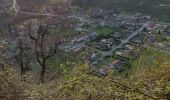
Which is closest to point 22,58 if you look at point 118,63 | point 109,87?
point 118,63

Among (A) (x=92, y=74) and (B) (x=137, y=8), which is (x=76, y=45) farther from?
(A) (x=92, y=74)

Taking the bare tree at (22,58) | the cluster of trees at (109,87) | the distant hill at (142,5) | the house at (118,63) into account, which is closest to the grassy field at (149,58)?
the cluster of trees at (109,87)

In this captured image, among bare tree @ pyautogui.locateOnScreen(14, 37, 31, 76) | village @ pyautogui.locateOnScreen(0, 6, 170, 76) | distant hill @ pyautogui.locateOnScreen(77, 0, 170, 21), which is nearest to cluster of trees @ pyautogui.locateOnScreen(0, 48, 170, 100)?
bare tree @ pyautogui.locateOnScreen(14, 37, 31, 76)

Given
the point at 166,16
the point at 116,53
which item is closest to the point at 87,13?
the point at 166,16

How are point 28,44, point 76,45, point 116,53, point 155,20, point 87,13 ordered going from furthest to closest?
1. point 87,13
2. point 155,20
3. point 76,45
4. point 116,53
5. point 28,44

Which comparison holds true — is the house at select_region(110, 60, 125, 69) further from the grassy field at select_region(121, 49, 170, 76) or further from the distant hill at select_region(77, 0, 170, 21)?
the grassy field at select_region(121, 49, 170, 76)

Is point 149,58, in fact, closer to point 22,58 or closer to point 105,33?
point 22,58
